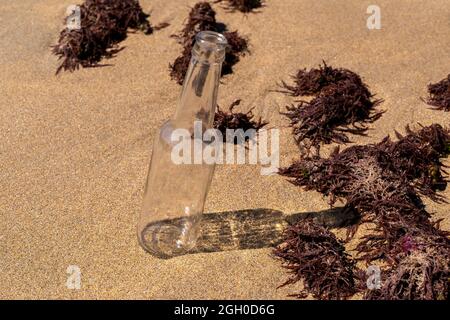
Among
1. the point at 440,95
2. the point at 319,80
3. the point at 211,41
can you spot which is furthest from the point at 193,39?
the point at 211,41

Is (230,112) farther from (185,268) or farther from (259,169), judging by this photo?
(185,268)

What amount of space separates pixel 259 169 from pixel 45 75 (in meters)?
2.57

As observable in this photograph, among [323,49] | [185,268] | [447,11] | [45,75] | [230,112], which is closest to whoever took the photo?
[185,268]

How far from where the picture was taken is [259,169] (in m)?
5.01

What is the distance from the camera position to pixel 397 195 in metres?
4.56

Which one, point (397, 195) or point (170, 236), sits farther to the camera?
point (397, 195)

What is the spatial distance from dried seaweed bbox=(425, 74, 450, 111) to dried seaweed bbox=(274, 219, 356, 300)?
7.23ft

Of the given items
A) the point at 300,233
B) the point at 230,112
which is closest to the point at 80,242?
the point at 300,233

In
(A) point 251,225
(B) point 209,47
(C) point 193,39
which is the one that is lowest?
(A) point 251,225

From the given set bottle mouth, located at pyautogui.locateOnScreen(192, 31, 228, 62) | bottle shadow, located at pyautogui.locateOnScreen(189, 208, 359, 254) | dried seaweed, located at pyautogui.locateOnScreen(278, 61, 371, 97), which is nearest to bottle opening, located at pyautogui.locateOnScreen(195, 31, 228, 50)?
bottle mouth, located at pyautogui.locateOnScreen(192, 31, 228, 62)

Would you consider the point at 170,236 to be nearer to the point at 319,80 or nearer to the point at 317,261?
the point at 317,261

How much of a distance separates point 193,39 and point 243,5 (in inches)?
38.2

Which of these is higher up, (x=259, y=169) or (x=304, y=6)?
(x=304, y=6)

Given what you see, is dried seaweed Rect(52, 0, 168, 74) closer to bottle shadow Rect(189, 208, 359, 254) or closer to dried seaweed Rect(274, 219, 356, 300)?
bottle shadow Rect(189, 208, 359, 254)
